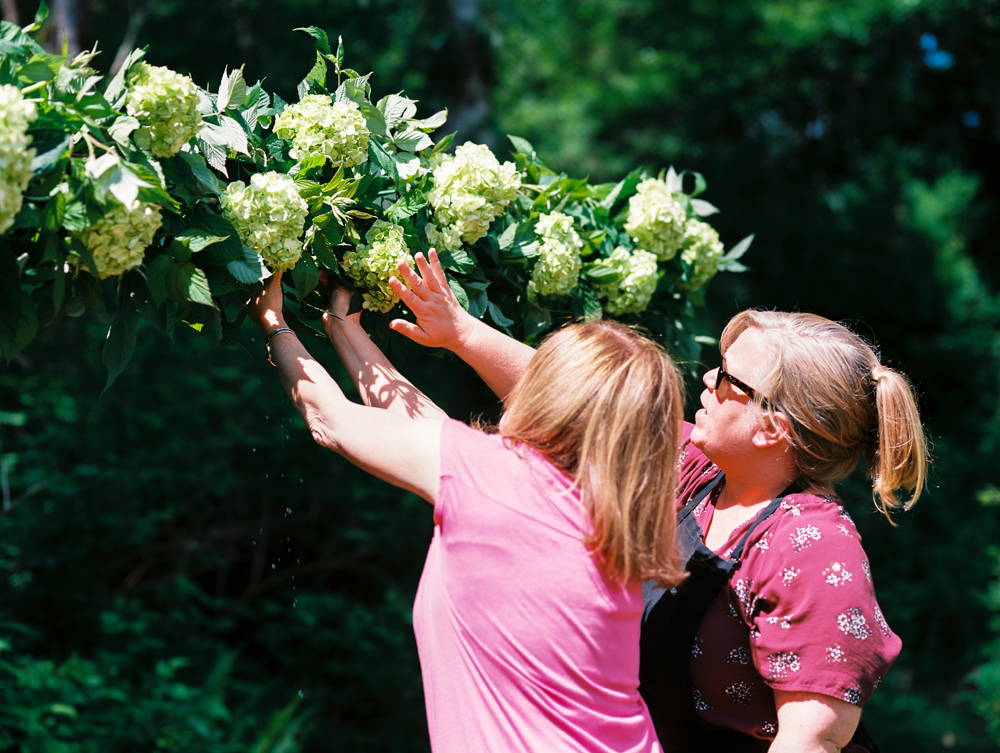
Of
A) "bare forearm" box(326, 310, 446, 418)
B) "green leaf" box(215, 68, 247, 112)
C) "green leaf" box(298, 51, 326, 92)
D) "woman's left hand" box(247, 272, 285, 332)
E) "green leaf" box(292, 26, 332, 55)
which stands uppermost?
"green leaf" box(292, 26, 332, 55)

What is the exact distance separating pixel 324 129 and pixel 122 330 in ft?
1.90

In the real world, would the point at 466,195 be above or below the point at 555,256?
above

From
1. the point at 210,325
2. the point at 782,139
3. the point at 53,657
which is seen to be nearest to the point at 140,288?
the point at 210,325

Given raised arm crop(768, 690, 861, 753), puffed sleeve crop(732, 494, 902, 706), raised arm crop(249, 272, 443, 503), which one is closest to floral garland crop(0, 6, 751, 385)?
raised arm crop(249, 272, 443, 503)

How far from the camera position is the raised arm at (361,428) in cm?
141

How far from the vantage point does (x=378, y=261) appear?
5.63ft

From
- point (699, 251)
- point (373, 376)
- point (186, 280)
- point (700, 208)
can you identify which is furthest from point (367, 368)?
point (700, 208)

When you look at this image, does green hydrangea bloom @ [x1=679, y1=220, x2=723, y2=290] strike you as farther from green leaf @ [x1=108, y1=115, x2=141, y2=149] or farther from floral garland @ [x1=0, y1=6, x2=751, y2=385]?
green leaf @ [x1=108, y1=115, x2=141, y2=149]

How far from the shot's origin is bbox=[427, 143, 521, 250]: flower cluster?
1.83 meters

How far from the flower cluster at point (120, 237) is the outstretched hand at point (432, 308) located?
49cm

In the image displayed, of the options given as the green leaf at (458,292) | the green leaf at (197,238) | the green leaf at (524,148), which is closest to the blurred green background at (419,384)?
the green leaf at (197,238)

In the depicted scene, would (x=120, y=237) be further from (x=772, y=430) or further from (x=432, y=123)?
(x=772, y=430)

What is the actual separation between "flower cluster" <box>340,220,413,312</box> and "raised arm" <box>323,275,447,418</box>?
0.06 metres

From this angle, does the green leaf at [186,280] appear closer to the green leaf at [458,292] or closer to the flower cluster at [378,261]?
the flower cluster at [378,261]
